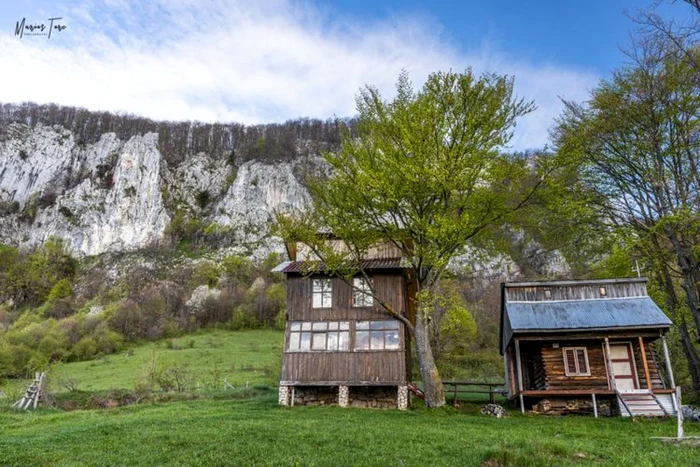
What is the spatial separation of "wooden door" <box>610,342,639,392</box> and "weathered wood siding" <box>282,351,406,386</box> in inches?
375

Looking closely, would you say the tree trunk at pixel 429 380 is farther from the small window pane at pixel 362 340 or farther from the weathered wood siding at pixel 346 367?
the small window pane at pixel 362 340

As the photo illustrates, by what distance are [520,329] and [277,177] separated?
95.4m

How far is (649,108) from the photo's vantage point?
20.2m

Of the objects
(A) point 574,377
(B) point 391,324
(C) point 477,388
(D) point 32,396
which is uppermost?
(B) point 391,324

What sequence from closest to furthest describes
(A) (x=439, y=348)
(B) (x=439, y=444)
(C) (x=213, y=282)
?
(B) (x=439, y=444), (A) (x=439, y=348), (C) (x=213, y=282)

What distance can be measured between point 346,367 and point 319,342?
1.89 meters

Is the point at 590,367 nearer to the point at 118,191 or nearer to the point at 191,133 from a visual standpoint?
the point at 118,191

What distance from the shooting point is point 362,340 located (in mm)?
23766

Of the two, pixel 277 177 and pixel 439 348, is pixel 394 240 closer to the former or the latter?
pixel 439 348

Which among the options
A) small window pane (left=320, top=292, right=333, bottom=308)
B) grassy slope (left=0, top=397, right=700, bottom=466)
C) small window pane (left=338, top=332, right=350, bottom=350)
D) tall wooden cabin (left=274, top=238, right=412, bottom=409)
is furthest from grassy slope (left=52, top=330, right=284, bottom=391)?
grassy slope (left=0, top=397, right=700, bottom=466)

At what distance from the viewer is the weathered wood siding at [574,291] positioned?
22.9m

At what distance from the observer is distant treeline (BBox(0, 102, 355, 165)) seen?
119 m

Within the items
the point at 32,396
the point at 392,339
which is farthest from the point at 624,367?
the point at 32,396

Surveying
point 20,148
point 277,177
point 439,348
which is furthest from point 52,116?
point 439,348
